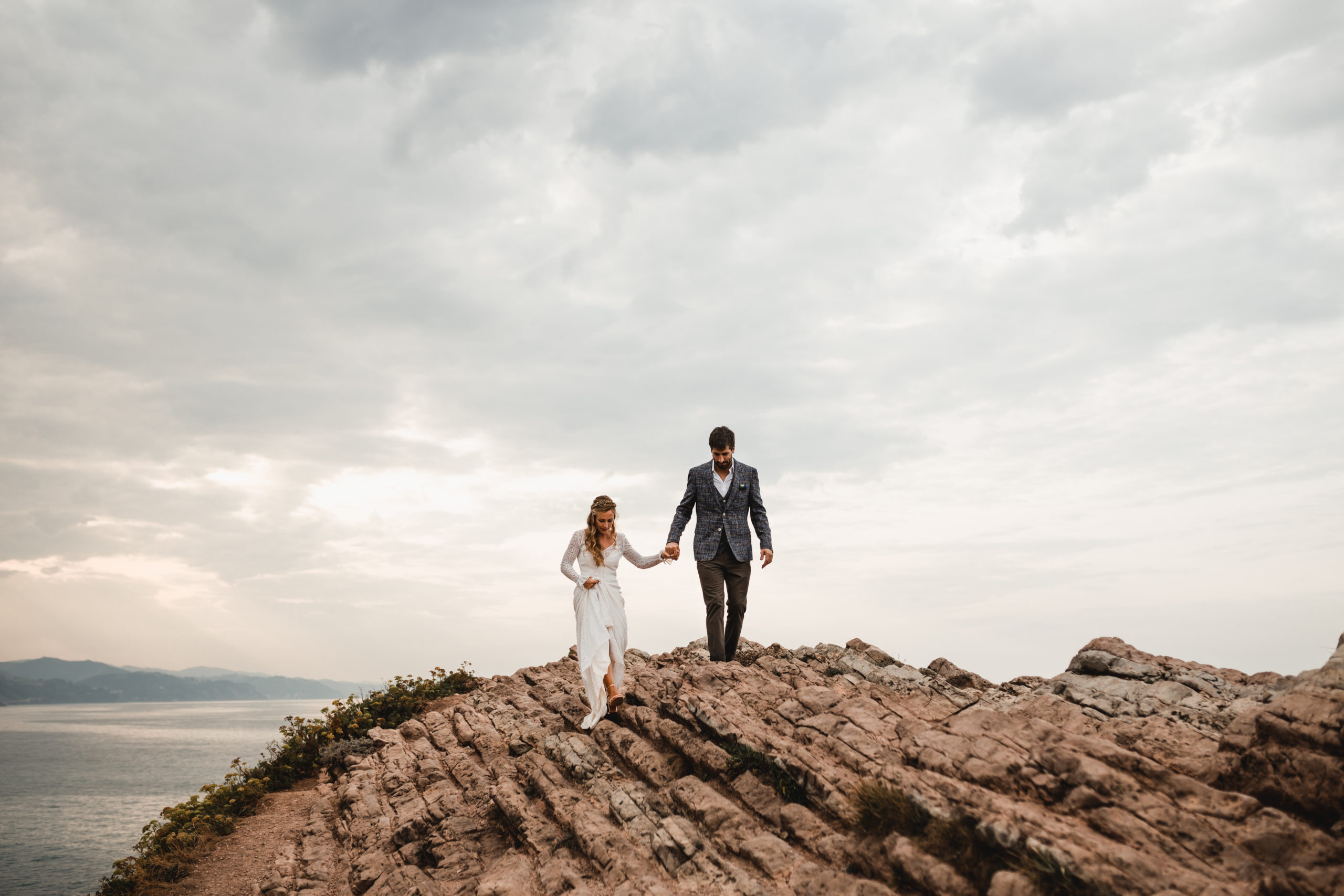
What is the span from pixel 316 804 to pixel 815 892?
38.2 feet

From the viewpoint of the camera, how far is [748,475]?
1324 cm

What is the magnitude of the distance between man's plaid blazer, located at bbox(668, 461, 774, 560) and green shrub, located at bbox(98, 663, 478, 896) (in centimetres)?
975

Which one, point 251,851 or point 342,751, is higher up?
point 342,751

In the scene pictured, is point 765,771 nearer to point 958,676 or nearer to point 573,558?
point 573,558

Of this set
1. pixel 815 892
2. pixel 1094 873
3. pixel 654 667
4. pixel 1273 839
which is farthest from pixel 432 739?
pixel 1273 839

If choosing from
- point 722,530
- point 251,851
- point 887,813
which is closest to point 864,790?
point 887,813

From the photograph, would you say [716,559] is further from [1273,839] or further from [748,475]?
[1273,839]

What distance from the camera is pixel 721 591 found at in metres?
13.1

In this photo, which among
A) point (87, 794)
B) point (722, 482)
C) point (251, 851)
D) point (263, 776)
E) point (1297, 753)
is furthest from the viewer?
point (87, 794)

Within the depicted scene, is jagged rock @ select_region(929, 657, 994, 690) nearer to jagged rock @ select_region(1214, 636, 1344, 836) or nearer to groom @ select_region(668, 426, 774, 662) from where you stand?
groom @ select_region(668, 426, 774, 662)

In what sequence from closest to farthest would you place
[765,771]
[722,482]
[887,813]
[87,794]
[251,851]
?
[887,813], [765,771], [251,851], [722,482], [87,794]

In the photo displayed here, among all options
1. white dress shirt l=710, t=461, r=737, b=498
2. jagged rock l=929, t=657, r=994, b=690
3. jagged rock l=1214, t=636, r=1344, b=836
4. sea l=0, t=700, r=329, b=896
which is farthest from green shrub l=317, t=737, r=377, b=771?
jagged rock l=1214, t=636, r=1344, b=836

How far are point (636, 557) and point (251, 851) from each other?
8646mm

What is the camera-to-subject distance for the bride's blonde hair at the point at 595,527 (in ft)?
37.6
